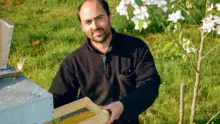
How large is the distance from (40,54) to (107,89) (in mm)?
2860

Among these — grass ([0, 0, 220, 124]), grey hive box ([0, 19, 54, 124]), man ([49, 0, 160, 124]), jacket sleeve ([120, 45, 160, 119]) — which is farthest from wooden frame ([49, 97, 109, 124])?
grass ([0, 0, 220, 124])

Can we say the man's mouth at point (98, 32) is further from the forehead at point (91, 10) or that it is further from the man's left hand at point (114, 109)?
the man's left hand at point (114, 109)

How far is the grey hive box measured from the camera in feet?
5.76

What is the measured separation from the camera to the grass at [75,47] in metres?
4.32

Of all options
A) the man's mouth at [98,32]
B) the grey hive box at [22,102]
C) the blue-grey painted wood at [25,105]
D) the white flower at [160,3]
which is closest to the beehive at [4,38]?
the grey hive box at [22,102]

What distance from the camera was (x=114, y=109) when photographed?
2.59 metres

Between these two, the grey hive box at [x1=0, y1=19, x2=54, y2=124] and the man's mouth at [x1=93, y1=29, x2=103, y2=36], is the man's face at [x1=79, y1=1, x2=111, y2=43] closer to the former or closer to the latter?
the man's mouth at [x1=93, y1=29, x2=103, y2=36]

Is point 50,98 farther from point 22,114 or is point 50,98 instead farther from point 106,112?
point 106,112

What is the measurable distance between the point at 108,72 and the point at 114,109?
2.28 feet

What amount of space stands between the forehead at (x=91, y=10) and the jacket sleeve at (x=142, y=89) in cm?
47

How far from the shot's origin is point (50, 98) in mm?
1847

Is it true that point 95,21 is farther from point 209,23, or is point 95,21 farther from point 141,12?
point 209,23

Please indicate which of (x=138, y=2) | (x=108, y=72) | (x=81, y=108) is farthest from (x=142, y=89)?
(x=138, y=2)

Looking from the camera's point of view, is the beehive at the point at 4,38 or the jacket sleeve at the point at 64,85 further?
the jacket sleeve at the point at 64,85
